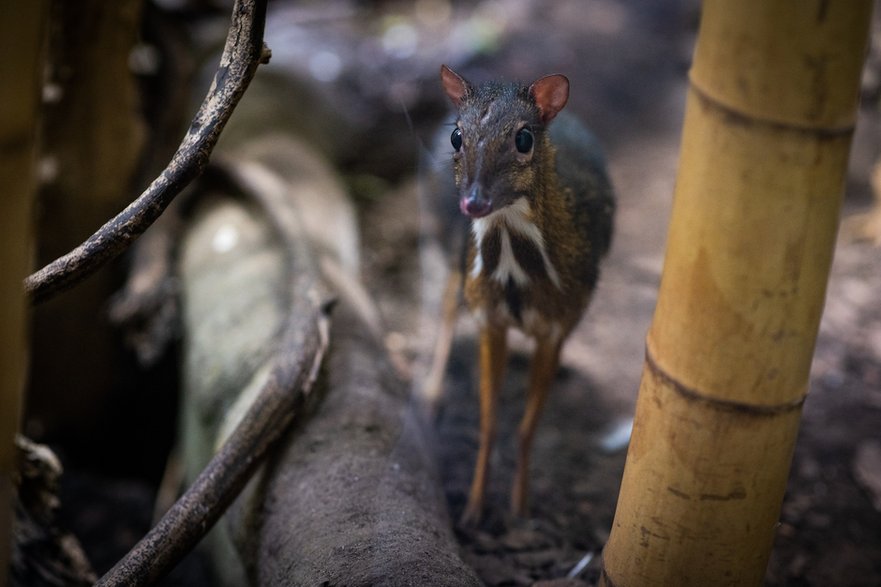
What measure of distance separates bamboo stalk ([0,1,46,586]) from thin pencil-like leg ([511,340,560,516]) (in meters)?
1.81

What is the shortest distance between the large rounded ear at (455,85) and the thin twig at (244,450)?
96 centimetres

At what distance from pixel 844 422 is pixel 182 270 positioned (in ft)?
9.80

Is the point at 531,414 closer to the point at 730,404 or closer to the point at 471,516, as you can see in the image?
the point at 471,516

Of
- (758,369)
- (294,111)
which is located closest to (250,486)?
(758,369)

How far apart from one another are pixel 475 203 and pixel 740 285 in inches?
27.5

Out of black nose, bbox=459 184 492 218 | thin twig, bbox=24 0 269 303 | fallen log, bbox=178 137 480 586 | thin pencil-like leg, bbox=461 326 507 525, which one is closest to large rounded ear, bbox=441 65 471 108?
black nose, bbox=459 184 492 218

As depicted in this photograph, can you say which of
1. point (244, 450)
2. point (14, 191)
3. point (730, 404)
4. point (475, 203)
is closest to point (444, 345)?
point (244, 450)

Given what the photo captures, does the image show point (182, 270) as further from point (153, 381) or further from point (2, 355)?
point (2, 355)

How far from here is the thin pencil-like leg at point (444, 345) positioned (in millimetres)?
3896

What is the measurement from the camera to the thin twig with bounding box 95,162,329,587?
2350 mm

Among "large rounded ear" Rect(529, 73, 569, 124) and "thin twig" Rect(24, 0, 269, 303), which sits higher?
"large rounded ear" Rect(529, 73, 569, 124)

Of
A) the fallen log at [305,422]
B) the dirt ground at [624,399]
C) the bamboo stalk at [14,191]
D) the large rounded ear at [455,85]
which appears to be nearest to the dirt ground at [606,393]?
the dirt ground at [624,399]

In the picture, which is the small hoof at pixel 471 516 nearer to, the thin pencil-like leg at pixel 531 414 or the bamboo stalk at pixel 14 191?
the thin pencil-like leg at pixel 531 414

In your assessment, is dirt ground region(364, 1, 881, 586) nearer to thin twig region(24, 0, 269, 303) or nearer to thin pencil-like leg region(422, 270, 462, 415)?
thin pencil-like leg region(422, 270, 462, 415)
